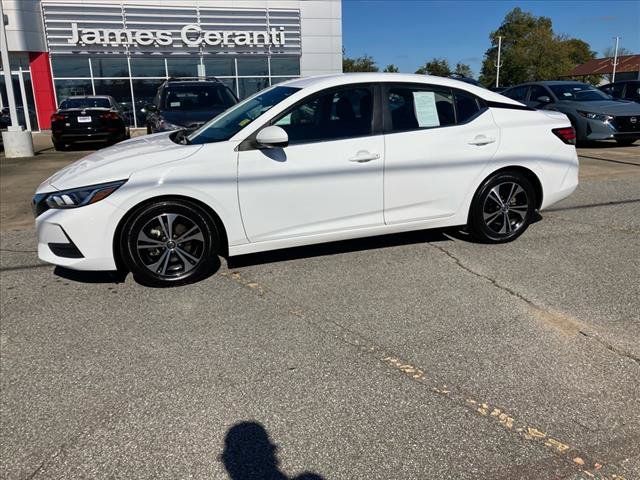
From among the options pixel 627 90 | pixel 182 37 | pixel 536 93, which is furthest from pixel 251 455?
pixel 182 37

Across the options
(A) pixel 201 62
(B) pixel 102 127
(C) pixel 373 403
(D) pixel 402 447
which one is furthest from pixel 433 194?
(A) pixel 201 62

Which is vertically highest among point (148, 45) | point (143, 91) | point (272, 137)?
point (148, 45)

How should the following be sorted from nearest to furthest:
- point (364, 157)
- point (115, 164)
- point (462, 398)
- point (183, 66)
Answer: point (462, 398), point (115, 164), point (364, 157), point (183, 66)

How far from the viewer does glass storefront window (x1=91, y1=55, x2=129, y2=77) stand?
22430 millimetres

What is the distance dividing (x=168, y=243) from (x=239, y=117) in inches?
52.2

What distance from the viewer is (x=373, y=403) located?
283cm

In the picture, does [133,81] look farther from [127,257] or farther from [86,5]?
[127,257]

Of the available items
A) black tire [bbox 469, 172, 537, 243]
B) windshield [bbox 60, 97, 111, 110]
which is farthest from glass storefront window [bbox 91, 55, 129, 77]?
black tire [bbox 469, 172, 537, 243]

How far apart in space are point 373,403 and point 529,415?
0.78 meters

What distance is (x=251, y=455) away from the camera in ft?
8.08

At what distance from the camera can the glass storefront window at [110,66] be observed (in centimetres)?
2243

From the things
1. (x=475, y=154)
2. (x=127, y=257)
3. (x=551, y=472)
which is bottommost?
(x=551, y=472)

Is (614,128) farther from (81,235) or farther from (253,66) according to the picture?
(253,66)

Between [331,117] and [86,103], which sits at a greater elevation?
[86,103]
